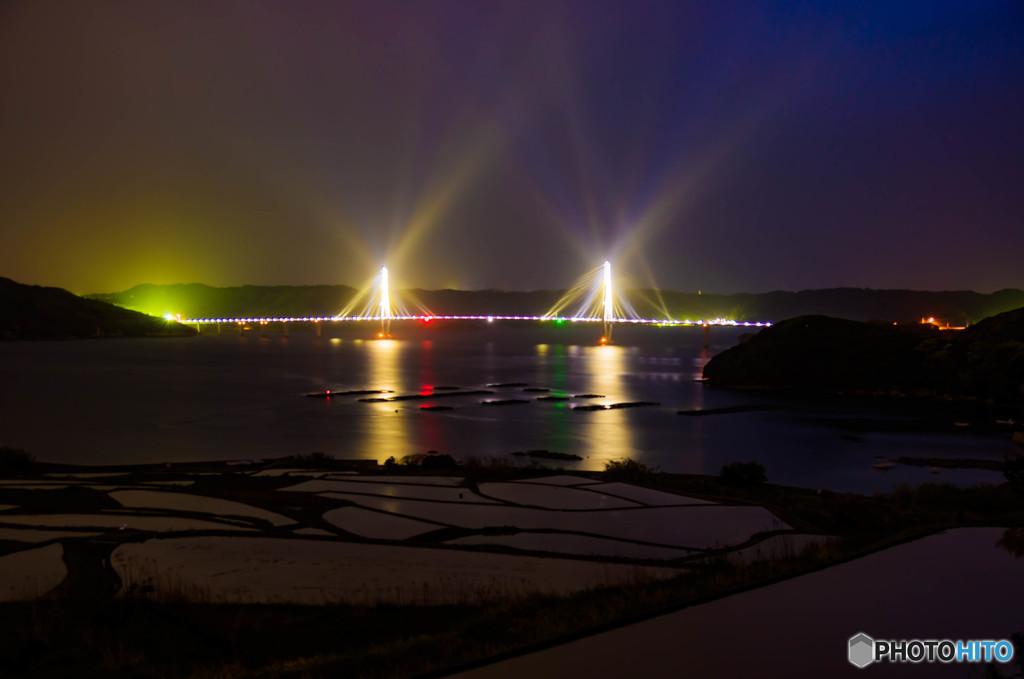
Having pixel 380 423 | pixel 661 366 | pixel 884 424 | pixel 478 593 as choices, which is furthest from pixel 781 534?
pixel 661 366

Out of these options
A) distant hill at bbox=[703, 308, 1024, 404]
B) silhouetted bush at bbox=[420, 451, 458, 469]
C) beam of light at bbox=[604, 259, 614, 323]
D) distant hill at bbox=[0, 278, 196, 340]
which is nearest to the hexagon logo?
silhouetted bush at bbox=[420, 451, 458, 469]

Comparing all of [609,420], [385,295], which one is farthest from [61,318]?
[609,420]

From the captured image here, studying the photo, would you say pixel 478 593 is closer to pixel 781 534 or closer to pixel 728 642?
pixel 728 642

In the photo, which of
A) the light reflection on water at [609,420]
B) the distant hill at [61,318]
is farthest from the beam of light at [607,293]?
the distant hill at [61,318]

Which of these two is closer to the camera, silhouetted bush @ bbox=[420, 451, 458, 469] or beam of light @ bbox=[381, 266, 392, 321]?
silhouetted bush @ bbox=[420, 451, 458, 469]

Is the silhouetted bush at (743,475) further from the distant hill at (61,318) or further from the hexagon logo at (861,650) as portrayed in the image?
the distant hill at (61,318)

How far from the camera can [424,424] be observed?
27703 millimetres

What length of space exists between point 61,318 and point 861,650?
4560 inches

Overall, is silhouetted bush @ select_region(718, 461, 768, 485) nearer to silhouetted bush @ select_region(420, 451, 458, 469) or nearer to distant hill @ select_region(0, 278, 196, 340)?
silhouetted bush @ select_region(420, 451, 458, 469)

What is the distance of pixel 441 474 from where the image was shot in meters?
14.2

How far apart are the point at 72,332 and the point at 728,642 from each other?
11254cm

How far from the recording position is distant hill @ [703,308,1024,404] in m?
36.7
